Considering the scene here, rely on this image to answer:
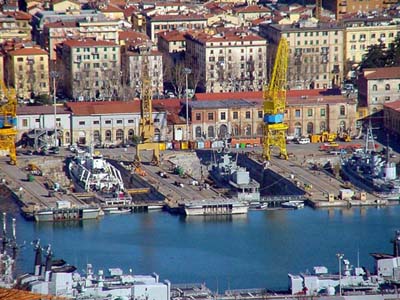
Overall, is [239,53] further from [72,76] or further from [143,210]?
[143,210]

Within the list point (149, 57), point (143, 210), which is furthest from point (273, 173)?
point (149, 57)

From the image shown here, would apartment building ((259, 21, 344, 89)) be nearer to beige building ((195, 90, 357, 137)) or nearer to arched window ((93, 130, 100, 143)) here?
beige building ((195, 90, 357, 137))

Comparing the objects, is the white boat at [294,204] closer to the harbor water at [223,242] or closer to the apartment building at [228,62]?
the harbor water at [223,242]

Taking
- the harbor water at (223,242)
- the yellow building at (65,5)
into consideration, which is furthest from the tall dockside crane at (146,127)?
the yellow building at (65,5)

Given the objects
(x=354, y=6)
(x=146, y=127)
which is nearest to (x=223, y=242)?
(x=146, y=127)

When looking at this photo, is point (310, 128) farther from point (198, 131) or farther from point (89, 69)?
point (89, 69)

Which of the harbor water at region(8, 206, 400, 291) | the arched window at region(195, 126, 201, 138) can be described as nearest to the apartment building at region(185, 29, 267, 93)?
the arched window at region(195, 126, 201, 138)

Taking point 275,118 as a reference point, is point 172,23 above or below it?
above
